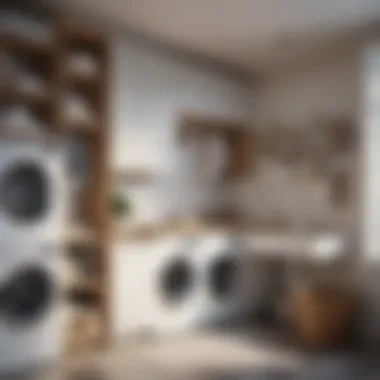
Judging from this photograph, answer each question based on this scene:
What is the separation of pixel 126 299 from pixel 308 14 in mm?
2343

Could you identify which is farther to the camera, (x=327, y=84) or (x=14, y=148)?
(x=327, y=84)

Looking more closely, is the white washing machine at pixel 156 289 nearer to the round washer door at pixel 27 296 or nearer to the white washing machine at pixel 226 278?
the white washing machine at pixel 226 278

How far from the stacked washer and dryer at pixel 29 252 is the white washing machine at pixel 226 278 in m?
1.32

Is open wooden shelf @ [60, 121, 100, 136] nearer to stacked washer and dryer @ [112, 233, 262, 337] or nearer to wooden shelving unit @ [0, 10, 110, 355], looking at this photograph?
wooden shelving unit @ [0, 10, 110, 355]

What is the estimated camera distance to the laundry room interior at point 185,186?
3.64m

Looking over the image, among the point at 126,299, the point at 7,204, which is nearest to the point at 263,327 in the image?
the point at 126,299

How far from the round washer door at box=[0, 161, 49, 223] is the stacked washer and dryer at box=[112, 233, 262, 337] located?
2.40 ft

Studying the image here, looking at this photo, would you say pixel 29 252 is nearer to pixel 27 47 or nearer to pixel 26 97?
pixel 26 97

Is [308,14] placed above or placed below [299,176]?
above

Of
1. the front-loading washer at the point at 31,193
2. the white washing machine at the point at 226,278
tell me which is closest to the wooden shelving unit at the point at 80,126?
the front-loading washer at the point at 31,193

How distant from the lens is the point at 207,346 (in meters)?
4.09

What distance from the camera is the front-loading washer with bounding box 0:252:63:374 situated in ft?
11.4

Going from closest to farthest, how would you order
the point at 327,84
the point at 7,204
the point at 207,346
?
1. the point at 7,204
2. the point at 207,346
3. the point at 327,84

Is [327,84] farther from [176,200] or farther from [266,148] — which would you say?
[176,200]
